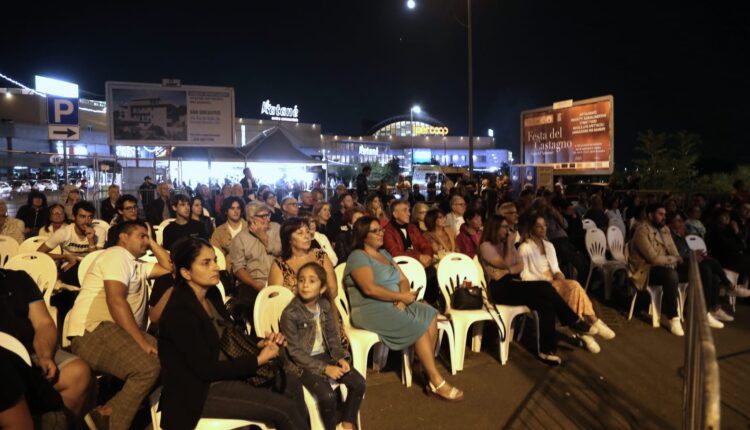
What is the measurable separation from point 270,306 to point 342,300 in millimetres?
980

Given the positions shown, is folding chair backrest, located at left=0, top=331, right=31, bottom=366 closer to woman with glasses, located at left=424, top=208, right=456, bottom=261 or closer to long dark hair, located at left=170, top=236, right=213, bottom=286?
long dark hair, located at left=170, top=236, right=213, bottom=286

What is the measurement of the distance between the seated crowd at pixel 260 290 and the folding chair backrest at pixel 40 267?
374mm

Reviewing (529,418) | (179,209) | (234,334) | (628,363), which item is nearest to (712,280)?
(628,363)

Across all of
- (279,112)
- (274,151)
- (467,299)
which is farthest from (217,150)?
(279,112)

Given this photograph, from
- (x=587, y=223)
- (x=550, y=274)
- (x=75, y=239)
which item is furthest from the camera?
(x=587, y=223)

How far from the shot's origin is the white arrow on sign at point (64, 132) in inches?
339

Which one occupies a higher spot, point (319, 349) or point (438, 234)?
point (438, 234)

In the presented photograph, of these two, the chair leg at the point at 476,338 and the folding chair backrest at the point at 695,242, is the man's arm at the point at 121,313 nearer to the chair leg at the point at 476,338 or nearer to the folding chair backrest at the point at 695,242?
the chair leg at the point at 476,338

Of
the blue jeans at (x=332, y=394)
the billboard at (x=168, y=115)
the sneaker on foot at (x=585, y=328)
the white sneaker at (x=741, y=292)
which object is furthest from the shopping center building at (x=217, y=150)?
the white sneaker at (x=741, y=292)

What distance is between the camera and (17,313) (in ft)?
9.92

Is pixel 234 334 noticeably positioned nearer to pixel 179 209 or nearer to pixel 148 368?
pixel 148 368

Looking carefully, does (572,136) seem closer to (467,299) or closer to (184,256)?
(467,299)

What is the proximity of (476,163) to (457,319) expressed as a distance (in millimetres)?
76648

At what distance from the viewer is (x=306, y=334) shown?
3.40m
